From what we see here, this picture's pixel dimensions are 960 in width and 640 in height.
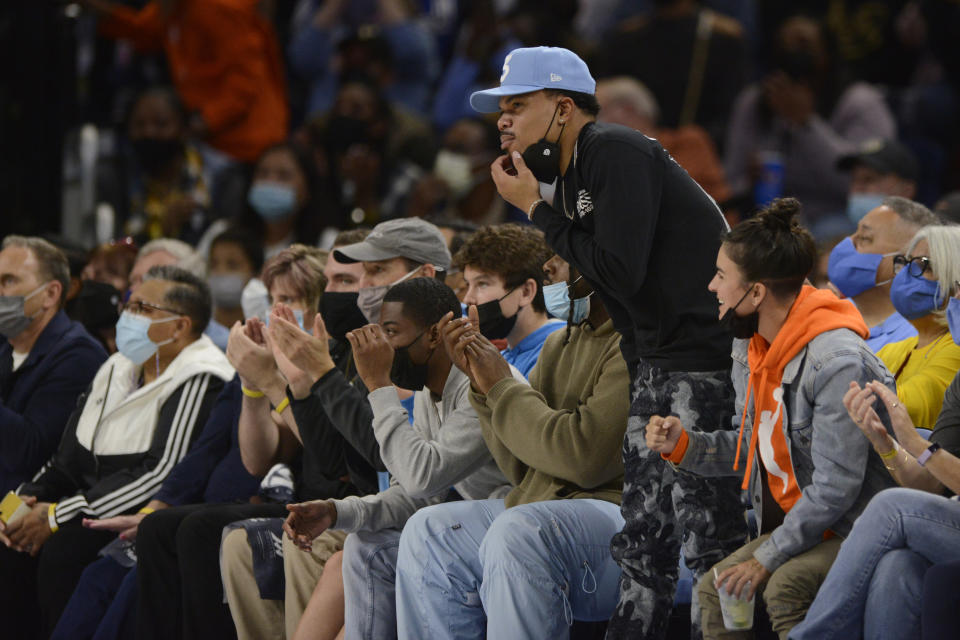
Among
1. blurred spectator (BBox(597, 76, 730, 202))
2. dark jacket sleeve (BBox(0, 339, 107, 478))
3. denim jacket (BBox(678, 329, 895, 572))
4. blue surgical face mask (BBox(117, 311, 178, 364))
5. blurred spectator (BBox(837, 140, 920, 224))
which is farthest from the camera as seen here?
blurred spectator (BBox(597, 76, 730, 202))

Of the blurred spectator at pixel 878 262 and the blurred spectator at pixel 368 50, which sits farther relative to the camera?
the blurred spectator at pixel 368 50

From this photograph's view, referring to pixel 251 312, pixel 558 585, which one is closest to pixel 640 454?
pixel 558 585

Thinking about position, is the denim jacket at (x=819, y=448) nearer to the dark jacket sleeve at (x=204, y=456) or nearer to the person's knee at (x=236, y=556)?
the person's knee at (x=236, y=556)

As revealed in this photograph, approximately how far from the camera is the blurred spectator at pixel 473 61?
875cm

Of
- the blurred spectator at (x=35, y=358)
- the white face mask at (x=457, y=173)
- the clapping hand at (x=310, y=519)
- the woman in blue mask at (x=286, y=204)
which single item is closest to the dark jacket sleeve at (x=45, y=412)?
the blurred spectator at (x=35, y=358)

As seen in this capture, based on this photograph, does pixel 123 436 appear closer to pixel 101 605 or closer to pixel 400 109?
pixel 101 605

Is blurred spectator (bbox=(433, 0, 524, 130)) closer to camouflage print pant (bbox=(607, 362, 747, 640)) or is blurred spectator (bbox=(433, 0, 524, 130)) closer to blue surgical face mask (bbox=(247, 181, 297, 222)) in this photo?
blue surgical face mask (bbox=(247, 181, 297, 222))

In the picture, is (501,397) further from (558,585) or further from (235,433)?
(235,433)

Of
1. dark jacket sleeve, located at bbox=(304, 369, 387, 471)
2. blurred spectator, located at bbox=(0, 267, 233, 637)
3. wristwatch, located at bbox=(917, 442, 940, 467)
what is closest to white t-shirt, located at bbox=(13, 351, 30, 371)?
blurred spectator, located at bbox=(0, 267, 233, 637)

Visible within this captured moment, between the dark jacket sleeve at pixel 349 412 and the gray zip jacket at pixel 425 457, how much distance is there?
0.13m

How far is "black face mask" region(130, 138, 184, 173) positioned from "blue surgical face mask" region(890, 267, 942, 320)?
541 cm

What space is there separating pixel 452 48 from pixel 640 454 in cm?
660

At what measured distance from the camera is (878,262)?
467cm

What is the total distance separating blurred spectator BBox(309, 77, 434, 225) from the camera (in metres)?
7.93
